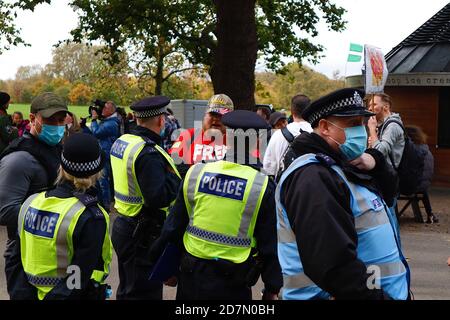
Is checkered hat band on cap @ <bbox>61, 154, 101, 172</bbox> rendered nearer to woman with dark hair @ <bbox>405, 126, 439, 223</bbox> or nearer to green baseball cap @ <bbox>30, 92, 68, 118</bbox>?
green baseball cap @ <bbox>30, 92, 68, 118</bbox>

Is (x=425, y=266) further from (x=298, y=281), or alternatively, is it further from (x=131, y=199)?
(x=298, y=281)

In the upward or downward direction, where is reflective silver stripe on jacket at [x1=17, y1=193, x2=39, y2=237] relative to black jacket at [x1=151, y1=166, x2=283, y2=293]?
upward

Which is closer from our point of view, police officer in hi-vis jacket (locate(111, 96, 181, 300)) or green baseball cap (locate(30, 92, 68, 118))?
green baseball cap (locate(30, 92, 68, 118))

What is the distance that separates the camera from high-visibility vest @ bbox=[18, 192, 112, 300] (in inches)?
147

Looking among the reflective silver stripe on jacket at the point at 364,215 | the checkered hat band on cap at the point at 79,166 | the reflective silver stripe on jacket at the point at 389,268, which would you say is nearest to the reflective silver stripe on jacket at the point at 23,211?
the checkered hat band on cap at the point at 79,166

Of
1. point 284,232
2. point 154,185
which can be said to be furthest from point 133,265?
point 284,232

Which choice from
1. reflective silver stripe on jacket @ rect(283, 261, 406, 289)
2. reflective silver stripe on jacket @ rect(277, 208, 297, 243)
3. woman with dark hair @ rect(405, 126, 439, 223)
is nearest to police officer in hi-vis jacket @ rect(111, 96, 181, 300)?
reflective silver stripe on jacket @ rect(277, 208, 297, 243)

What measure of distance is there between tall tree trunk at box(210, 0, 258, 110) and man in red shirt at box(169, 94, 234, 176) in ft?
22.9

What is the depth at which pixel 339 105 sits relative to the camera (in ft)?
10.7

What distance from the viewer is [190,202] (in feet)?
14.6
